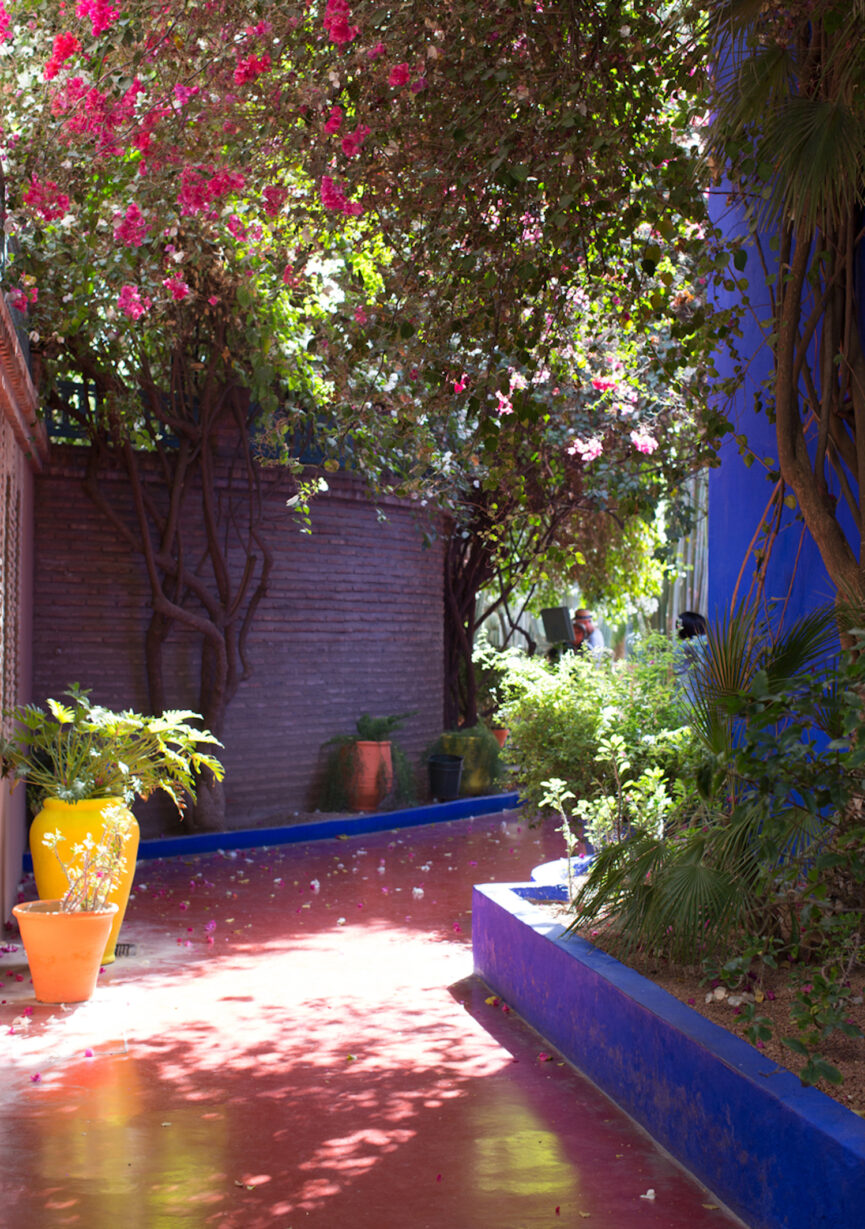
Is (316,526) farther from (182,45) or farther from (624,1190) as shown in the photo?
(624,1190)

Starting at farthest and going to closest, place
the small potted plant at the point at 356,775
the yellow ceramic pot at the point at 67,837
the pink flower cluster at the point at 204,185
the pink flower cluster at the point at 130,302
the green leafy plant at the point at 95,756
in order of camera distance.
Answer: the small potted plant at the point at 356,775 → the pink flower cluster at the point at 130,302 → the green leafy plant at the point at 95,756 → the yellow ceramic pot at the point at 67,837 → the pink flower cluster at the point at 204,185

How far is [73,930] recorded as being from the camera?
546cm

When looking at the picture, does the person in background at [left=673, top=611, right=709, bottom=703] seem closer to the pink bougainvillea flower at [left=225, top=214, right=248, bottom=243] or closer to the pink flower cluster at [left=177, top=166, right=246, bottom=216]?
the pink flower cluster at [left=177, top=166, right=246, bottom=216]

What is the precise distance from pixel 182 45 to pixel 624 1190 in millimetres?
4880

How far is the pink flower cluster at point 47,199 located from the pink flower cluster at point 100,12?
228 centimetres

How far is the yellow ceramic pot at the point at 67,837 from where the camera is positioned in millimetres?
6160

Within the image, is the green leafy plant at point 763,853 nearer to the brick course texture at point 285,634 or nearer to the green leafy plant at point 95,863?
the green leafy plant at point 95,863

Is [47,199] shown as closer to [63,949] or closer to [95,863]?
[95,863]

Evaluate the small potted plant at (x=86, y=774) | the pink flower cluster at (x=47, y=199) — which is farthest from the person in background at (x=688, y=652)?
the pink flower cluster at (x=47, y=199)

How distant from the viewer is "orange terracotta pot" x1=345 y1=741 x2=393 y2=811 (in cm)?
1166

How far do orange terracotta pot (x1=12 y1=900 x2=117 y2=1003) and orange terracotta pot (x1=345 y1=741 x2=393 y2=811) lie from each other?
20.1 feet

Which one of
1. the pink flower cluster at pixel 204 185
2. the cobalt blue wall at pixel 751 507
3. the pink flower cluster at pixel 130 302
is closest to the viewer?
the cobalt blue wall at pixel 751 507

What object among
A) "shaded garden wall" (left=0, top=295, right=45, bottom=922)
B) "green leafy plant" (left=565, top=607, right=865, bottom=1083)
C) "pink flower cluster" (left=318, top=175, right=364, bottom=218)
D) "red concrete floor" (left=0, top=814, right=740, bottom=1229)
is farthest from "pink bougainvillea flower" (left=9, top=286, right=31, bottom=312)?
A: "green leafy plant" (left=565, top=607, right=865, bottom=1083)

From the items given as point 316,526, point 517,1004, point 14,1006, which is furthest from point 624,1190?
point 316,526
